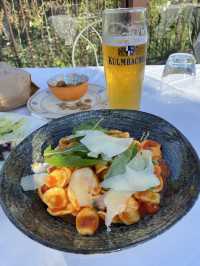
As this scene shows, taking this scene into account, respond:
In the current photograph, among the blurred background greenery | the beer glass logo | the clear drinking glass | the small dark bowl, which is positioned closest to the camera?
the small dark bowl

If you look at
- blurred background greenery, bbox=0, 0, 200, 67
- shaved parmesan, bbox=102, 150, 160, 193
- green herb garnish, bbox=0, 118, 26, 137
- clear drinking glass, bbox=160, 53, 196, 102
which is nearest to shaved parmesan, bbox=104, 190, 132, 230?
shaved parmesan, bbox=102, 150, 160, 193

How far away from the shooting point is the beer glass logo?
2.09 feet

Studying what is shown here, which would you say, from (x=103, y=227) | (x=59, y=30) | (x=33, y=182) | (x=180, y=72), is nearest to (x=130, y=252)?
(x=103, y=227)

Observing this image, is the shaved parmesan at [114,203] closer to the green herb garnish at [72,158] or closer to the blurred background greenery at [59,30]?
the green herb garnish at [72,158]

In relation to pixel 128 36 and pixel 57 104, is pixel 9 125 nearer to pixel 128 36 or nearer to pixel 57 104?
pixel 57 104

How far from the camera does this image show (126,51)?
64cm

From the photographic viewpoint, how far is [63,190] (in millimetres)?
435

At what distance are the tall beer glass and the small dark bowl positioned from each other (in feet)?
0.37

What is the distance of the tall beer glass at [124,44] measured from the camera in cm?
64

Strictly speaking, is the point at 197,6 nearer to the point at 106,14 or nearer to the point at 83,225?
the point at 106,14

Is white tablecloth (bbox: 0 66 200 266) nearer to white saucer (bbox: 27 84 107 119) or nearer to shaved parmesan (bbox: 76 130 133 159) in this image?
shaved parmesan (bbox: 76 130 133 159)

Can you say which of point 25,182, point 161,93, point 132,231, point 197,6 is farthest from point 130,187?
point 197,6

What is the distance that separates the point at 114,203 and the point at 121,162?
2.1 inches

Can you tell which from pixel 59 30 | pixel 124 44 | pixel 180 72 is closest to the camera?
pixel 124 44
